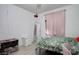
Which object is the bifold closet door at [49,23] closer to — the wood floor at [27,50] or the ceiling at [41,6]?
the ceiling at [41,6]

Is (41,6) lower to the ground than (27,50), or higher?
higher

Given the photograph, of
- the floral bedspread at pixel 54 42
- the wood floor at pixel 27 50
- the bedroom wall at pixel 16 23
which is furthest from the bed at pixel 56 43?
the bedroom wall at pixel 16 23

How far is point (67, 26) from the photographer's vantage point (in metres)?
1.76

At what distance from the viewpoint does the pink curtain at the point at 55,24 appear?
1.79 metres

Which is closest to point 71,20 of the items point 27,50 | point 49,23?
Answer: point 49,23

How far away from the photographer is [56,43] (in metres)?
1.74

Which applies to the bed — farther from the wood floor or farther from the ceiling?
the ceiling

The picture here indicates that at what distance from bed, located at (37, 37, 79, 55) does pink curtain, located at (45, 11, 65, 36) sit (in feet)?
0.38

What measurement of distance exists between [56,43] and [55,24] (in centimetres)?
36

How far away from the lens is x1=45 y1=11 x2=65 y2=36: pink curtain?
1788 mm

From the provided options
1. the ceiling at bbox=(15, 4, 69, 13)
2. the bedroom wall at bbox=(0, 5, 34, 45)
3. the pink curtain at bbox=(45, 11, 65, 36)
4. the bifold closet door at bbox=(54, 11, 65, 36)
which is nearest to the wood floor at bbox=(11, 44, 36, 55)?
the bedroom wall at bbox=(0, 5, 34, 45)

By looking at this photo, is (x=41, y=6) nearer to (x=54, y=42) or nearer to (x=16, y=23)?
(x=16, y=23)
